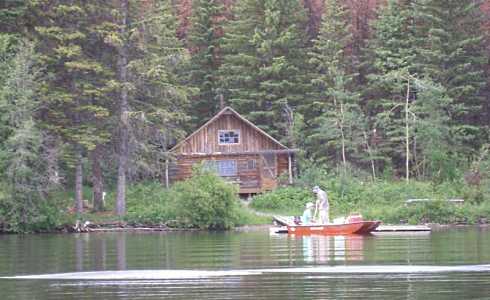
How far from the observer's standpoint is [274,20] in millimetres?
65812

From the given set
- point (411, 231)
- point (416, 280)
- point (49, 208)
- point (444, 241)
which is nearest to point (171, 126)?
point (49, 208)

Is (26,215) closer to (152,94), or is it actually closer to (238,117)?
(152,94)

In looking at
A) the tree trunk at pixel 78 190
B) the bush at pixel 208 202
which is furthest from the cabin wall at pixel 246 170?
the bush at pixel 208 202

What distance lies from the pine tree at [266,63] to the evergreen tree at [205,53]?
4.65 feet

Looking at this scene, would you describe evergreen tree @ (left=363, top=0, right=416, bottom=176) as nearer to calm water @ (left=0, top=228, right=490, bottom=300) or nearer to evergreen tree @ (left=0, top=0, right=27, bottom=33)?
evergreen tree @ (left=0, top=0, right=27, bottom=33)

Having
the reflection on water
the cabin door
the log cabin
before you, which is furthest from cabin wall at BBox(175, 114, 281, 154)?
the reflection on water

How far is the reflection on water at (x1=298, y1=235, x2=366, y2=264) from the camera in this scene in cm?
2539

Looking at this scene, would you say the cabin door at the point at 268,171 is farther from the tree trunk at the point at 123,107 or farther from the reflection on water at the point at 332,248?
the reflection on water at the point at 332,248

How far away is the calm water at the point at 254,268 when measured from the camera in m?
17.7

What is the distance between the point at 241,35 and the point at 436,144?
1679 cm

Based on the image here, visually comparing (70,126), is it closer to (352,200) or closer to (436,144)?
(352,200)

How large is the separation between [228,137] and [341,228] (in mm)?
22875

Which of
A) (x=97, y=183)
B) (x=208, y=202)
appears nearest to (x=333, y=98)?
(x=97, y=183)

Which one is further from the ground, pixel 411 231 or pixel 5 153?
pixel 5 153
